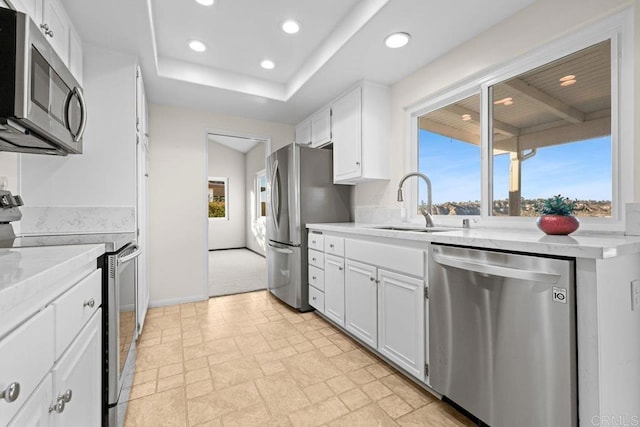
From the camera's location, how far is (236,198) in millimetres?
8289

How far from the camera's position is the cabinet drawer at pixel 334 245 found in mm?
2501

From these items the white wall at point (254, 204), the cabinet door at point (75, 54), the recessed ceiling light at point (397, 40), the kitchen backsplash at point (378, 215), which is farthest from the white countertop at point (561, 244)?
the white wall at point (254, 204)

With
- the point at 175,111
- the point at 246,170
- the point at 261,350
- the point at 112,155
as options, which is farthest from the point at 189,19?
the point at 246,170

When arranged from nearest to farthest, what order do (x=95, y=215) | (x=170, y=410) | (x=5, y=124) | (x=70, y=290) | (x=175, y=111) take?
(x=70, y=290), (x=5, y=124), (x=170, y=410), (x=95, y=215), (x=175, y=111)

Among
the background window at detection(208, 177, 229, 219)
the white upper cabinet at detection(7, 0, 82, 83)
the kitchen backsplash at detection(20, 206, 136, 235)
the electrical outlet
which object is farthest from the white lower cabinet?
the background window at detection(208, 177, 229, 219)

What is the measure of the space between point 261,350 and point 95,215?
1588 mm

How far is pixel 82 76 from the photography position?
2.12 m

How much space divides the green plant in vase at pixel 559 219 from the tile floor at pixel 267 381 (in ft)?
3.49

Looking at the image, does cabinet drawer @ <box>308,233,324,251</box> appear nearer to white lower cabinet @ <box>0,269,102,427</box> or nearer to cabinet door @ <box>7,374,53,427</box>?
white lower cabinet @ <box>0,269,102,427</box>

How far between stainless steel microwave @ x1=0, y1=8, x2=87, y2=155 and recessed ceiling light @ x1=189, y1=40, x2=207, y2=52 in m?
1.38

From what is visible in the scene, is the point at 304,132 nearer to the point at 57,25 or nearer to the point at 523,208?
the point at 57,25

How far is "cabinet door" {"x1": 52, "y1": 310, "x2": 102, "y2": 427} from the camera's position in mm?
826

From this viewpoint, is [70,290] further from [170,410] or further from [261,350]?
[261,350]

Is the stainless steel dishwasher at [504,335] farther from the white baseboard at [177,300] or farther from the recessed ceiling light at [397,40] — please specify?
the white baseboard at [177,300]
